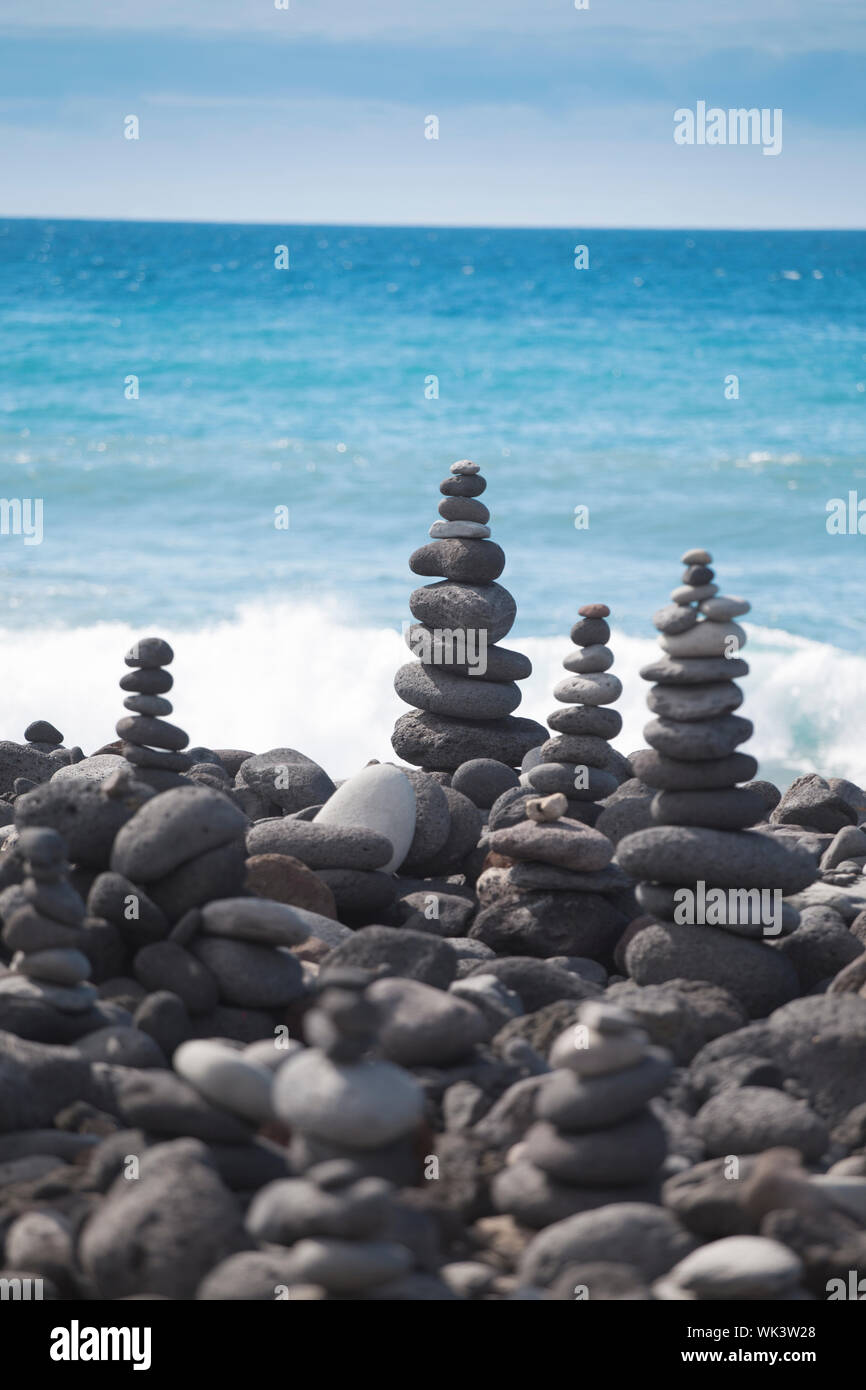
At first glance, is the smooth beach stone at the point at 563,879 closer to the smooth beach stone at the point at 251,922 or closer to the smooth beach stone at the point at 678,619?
the smooth beach stone at the point at 678,619

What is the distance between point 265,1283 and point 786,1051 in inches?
73.4

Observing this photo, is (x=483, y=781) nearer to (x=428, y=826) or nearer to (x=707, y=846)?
(x=428, y=826)

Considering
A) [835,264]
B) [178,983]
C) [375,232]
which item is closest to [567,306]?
[835,264]

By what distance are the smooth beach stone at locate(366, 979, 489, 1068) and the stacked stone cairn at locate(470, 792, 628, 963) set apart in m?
1.48

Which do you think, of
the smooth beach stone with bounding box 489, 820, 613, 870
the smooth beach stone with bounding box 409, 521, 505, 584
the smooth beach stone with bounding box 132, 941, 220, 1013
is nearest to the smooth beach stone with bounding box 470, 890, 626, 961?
the smooth beach stone with bounding box 489, 820, 613, 870

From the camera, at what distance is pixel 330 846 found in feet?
Answer: 18.2

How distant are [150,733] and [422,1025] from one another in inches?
86.5

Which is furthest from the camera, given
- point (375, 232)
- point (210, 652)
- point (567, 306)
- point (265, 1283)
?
point (375, 232)

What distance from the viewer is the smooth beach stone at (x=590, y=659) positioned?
659 centimetres

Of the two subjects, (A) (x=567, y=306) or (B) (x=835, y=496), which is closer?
(B) (x=835, y=496)

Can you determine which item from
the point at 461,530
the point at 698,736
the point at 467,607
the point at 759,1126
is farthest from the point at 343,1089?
the point at 461,530

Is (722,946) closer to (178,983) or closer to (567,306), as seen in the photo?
(178,983)

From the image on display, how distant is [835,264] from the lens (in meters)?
47.6
